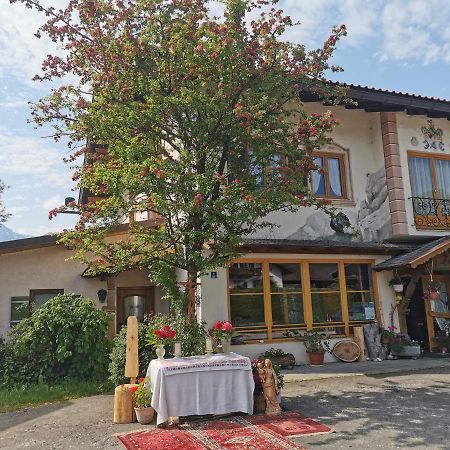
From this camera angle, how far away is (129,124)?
332 inches

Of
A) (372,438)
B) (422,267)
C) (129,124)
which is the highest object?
(129,124)

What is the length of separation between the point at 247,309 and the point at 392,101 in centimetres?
698

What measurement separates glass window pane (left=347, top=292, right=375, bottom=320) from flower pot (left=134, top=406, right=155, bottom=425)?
7237 millimetres

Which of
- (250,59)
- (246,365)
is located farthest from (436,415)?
(250,59)

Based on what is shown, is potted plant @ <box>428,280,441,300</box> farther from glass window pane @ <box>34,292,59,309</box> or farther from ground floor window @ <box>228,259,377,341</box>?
glass window pane @ <box>34,292,59,309</box>

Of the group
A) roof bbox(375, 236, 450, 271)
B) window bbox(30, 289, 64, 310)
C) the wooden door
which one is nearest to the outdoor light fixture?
window bbox(30, 289, 64, 310)

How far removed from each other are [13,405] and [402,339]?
9471 mm

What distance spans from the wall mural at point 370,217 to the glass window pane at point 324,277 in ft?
2.70

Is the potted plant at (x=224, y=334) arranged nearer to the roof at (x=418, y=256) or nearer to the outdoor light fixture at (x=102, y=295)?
the roof at (x=418, y=256)

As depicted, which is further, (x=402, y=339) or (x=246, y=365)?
(x=402, y=339)

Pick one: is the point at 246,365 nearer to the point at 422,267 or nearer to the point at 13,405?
the point at 13,405

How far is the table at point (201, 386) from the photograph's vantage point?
6617mm

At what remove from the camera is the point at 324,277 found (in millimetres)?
12531

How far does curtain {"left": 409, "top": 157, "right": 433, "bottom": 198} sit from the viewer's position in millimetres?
13365
